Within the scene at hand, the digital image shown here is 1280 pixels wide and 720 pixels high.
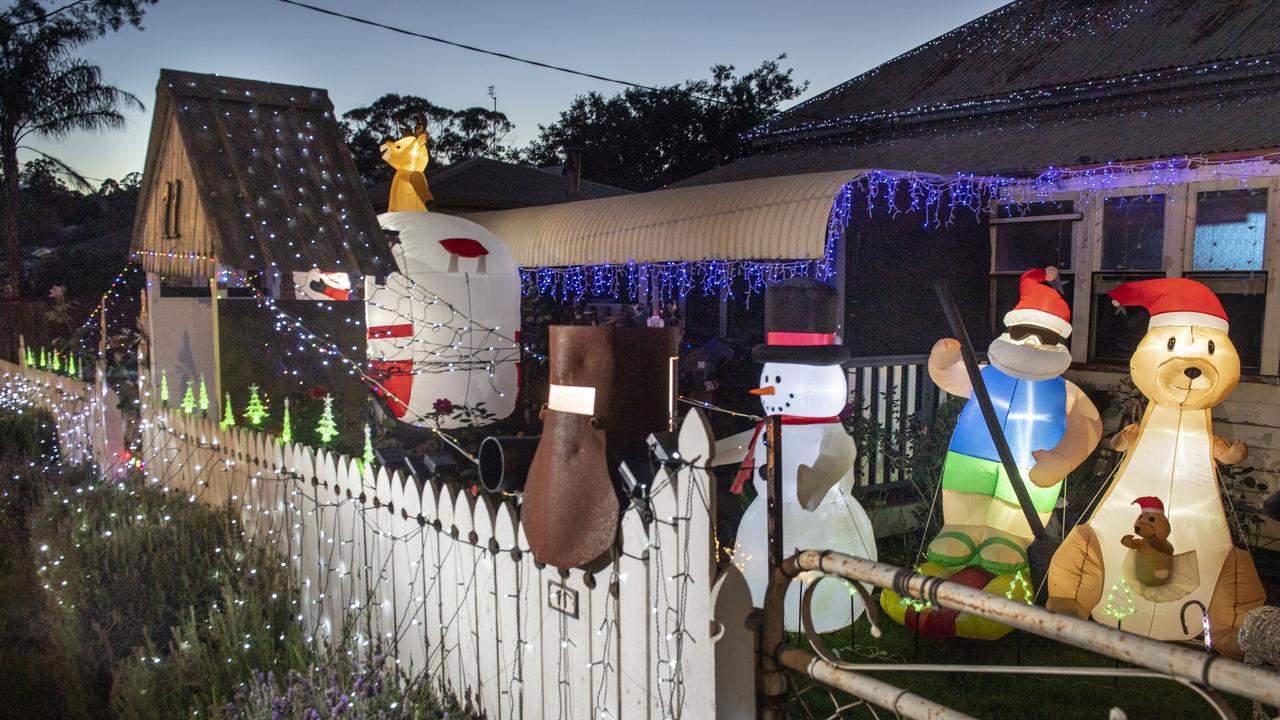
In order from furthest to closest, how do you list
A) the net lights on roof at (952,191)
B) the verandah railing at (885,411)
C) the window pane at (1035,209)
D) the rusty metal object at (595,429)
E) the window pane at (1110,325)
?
the window pane at (1035,209) < the window pane at (1110,325) < the net lights on roof at (952,191) < the verandah railing at (885,411) < the rusty metal object at (595,429)

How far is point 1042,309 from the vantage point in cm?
450

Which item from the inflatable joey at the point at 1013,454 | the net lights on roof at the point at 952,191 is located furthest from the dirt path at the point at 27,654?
the net lights on roof at the point at 952,191

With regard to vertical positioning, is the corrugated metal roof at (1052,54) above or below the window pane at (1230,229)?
above

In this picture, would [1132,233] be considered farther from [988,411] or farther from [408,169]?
[408,169]

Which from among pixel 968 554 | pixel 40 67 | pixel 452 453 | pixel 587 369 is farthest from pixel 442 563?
pixel 40 67

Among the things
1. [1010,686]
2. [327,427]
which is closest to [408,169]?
[327,427]

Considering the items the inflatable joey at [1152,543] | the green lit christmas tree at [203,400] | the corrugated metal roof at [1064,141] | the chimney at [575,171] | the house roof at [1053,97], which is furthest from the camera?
the chimney at [575,171]

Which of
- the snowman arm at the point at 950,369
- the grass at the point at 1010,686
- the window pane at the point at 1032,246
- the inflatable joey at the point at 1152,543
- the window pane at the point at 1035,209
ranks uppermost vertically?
the window pane at the point at 1035,209

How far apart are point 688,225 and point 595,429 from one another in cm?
639

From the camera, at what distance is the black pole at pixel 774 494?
239cm

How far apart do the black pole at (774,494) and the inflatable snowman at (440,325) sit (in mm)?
4069

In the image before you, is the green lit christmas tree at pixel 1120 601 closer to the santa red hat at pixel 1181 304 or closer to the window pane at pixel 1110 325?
the santa red hat at pixel 1181 304

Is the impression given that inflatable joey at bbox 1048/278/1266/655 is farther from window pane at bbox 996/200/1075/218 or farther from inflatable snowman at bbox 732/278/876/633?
window pane at bbox 996/200/1075/218

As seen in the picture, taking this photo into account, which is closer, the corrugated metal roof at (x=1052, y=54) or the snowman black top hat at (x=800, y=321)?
the snowman black top hat at (x=800, y=321)
